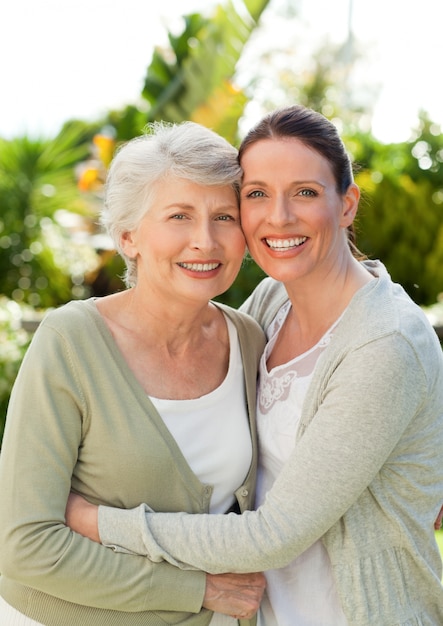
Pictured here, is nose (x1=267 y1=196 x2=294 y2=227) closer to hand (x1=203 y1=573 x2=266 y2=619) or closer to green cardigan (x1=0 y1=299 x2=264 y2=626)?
green cardigan (x1=0 y1=299 x2=264 y2=626)

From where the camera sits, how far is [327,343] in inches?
93.5

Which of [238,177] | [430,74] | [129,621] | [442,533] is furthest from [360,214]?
[430,74]

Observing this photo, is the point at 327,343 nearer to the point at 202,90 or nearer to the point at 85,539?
the point at 85,539

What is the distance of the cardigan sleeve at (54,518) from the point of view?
2.14 meters

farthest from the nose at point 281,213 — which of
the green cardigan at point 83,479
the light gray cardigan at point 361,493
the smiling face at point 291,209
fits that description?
the green cardigan at point 83,479

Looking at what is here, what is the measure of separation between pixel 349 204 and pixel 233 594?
4.07 feet

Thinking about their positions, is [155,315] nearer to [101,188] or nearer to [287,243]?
[287,243]

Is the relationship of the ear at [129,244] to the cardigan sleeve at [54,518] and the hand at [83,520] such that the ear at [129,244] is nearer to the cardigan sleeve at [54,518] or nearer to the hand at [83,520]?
the cardigan sleeve at [54,518]

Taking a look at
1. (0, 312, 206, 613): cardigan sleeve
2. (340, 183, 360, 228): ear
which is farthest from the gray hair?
(0, 312, 206, 613): cardigan sleeve

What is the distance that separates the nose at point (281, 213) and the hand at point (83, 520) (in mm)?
989

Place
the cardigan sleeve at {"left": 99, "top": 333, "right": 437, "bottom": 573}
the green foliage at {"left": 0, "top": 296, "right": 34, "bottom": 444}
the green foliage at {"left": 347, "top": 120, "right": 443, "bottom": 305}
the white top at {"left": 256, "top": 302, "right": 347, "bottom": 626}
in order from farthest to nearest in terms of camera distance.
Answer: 1. the green foliage at {"left": 347, "top": 120, "right": 443, "bottom": 305}
2. the green foliage at {"left": 0, "top": 296, "right": 34, "bottom": 444}
3. the white top at {"left": 256, "top": 302, "right": 347, "bottom": 626}
4. the cardigan sleeve at {"left": 99, "top": 333, "right": 437, "bottom": 573}

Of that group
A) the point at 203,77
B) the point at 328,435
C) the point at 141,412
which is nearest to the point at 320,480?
the point at 328,435

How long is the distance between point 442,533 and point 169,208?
3.76 metres

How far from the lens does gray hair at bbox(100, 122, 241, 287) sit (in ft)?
7.84
